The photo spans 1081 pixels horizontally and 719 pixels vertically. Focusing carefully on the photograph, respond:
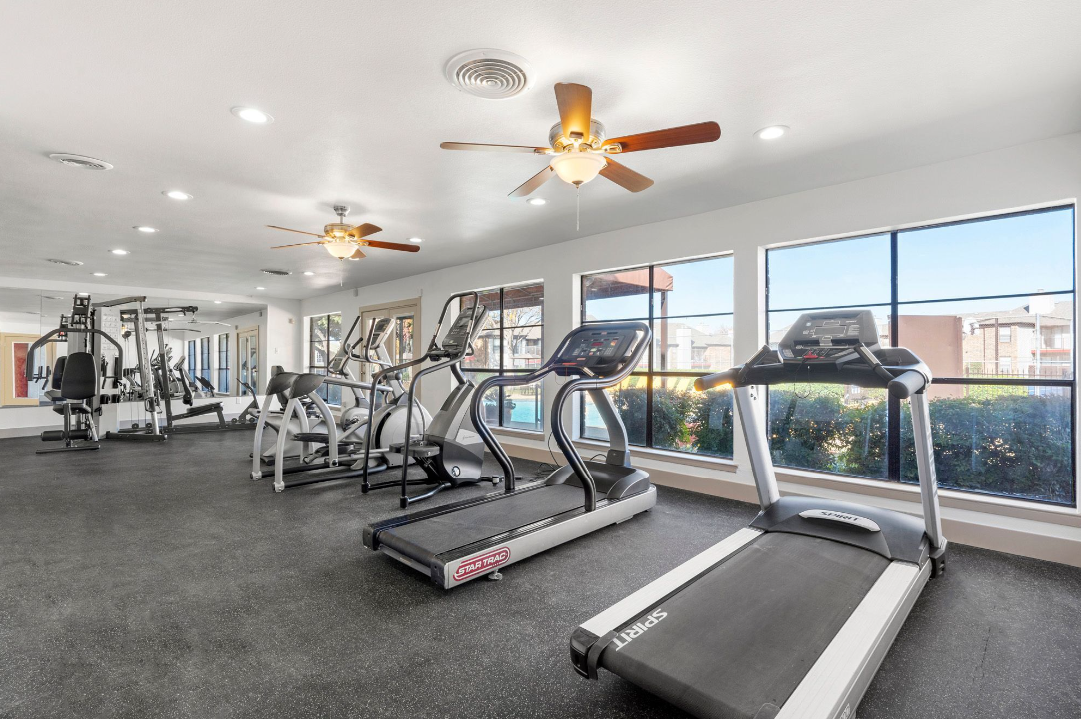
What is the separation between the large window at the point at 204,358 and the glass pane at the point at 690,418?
28.8ft

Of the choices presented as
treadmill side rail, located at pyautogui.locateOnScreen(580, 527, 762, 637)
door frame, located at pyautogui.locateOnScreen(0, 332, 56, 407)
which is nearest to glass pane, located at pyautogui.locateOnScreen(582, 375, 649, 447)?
treadmill side rail, located at pyautogui.locateOnScreen(580, 527, 762, 637)

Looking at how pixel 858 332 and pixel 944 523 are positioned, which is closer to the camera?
pixel 858 332

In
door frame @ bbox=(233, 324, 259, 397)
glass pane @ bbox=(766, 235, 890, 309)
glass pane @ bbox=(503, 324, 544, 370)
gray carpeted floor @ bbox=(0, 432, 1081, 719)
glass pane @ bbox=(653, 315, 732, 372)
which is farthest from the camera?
door frame @ bbox=(233, 324, 259, 397)

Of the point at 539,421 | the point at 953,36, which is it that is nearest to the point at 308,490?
the point at 539,421

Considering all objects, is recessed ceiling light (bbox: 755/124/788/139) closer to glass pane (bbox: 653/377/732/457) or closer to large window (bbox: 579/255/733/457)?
large window (bbox: 579/255/733/457)

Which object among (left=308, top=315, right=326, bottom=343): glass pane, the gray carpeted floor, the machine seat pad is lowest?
the gray carpeted floor

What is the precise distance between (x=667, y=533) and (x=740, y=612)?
1.59 meters

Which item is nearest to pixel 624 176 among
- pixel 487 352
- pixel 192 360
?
pixel 487 352

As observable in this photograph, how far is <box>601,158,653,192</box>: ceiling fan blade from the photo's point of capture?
2.84 meters

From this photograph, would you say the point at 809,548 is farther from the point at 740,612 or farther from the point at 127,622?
the point at 127,622

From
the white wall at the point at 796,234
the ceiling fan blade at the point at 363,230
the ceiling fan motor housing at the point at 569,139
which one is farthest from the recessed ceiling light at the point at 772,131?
the ceiling fan blade at the point at 363,230

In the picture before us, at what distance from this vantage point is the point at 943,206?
11.6 feet

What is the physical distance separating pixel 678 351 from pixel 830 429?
1.56 m

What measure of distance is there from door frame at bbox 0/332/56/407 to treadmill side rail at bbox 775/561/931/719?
1045cm
